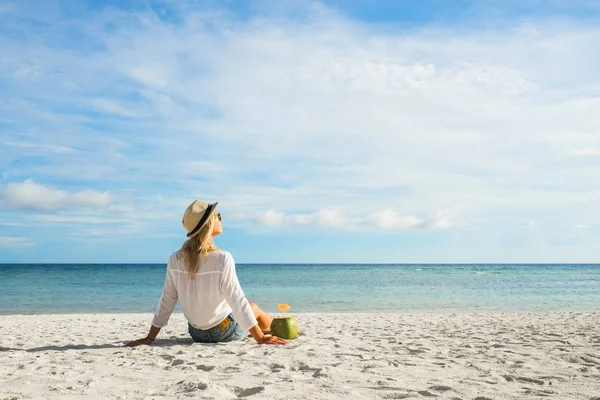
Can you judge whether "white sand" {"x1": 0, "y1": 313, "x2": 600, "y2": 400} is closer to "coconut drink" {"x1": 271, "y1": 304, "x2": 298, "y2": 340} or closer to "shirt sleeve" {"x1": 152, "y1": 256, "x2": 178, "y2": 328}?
"coconut drink" {"x1": 271, "y1": 304, "x2": 298, "y2": 340}

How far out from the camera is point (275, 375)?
13.4 feet

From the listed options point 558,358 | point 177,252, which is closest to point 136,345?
point 177,252

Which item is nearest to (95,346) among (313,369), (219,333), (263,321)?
(219,333)

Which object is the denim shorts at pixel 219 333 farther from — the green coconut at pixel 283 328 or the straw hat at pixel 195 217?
the straw hat at pixel 195 217

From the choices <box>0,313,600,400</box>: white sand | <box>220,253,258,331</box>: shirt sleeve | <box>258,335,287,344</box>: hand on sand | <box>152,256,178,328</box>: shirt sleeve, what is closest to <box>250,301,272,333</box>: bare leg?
<box>0,313,600,400</box>: white sand

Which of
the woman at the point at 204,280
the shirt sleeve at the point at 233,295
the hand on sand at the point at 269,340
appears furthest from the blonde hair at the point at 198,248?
the hand on sand at the point at 269,340

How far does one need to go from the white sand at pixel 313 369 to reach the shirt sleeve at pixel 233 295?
0.33 metres

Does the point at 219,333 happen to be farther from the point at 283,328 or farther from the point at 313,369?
the point at 313,369

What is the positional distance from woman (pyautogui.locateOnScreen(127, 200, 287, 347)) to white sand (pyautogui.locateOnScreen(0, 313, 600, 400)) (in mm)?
321

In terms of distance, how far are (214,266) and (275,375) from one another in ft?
4.70

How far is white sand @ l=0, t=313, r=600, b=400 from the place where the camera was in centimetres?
364

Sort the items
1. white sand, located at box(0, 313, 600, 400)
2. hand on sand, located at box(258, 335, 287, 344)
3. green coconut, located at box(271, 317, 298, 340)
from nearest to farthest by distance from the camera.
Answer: white sand, located at box(0, 313, 600, 400) → hand on sand, located at box(258, 335, 287, 344) → green coconut, located at box(271, 317, 298, 340)

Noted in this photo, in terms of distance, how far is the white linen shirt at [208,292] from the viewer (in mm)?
5133

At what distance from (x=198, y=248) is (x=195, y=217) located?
12.0 inches
